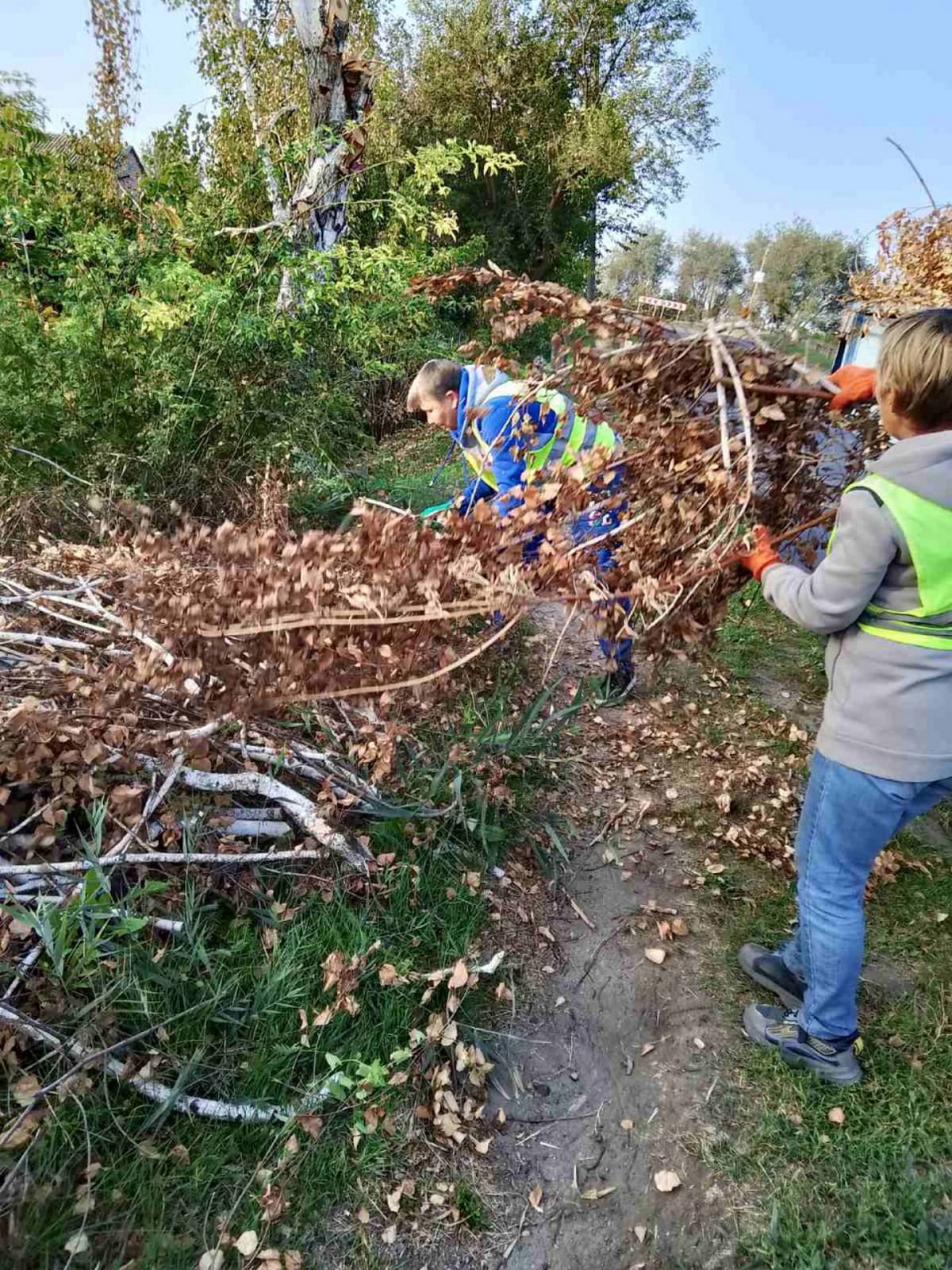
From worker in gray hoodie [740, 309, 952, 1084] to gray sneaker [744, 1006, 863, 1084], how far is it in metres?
0.05

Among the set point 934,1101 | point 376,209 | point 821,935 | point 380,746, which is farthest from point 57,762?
point 376,209

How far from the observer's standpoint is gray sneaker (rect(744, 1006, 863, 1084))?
208cm

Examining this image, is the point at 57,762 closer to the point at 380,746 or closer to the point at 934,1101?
the point at 380,746

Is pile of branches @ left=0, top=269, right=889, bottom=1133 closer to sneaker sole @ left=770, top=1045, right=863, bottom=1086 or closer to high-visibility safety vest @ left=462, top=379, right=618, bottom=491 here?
high-visibility safety vest @ left=462, top=379, right=618, bottom=491

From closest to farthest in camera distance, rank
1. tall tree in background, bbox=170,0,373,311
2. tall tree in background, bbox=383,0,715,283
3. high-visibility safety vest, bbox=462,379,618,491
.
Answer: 1. high-visibility safety vest, bbox=462,379,618,491
2. tall tree in background, bbox=170,0,373,311
3. tall tree in background, bbox=383,0,715,283

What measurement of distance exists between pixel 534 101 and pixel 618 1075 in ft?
50.8

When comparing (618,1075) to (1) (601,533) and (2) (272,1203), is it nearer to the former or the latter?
(2) (272,1203)

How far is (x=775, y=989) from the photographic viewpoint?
237 cm

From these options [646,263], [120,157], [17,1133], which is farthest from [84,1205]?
[646,263]

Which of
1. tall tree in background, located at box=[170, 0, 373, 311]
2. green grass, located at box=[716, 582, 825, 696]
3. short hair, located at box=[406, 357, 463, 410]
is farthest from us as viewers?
tall tree in background, located at box=[170, 0, 373, 311]

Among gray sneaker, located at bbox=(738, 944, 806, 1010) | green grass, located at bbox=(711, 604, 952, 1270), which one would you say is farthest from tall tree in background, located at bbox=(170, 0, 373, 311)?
green grass, located at bbox=(711, 604, 952, 1270)

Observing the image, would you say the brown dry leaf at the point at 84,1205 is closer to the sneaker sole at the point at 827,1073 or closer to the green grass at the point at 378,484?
the sneaker sole at the point at 827,1073

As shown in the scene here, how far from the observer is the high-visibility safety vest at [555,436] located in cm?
196

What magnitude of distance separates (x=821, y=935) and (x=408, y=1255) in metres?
1.34
